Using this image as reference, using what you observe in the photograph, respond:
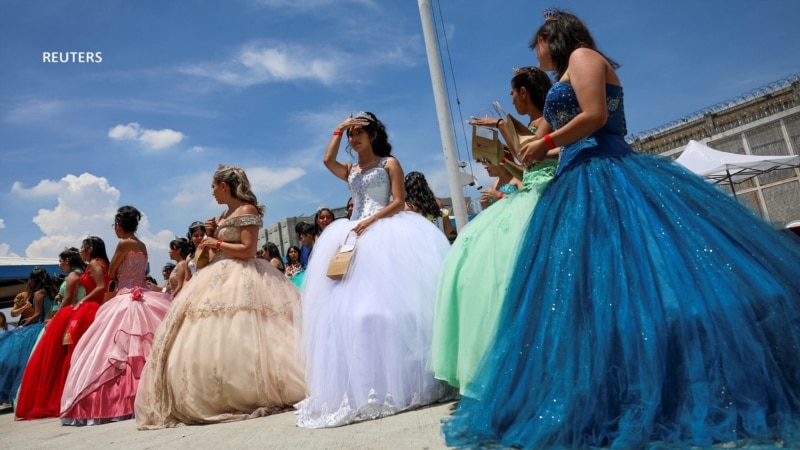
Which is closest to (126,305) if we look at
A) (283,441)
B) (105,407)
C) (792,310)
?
(105,407)

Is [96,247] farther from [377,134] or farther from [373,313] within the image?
[373,313]

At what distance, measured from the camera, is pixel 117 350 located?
5.30 metres

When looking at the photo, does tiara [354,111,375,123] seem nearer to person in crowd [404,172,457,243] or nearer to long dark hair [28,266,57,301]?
person in crowd [404,172,457,243]

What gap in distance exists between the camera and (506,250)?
3.11 metres

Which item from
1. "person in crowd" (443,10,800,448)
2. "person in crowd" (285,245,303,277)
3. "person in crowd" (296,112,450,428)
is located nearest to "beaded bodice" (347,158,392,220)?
"person in crowd" (296,112,450,428)

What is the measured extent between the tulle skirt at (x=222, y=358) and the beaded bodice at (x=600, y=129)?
2.55m

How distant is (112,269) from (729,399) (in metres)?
5.84

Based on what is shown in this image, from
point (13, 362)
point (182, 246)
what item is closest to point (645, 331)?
point (182, 246)

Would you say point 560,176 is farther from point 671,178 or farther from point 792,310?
point 792,310

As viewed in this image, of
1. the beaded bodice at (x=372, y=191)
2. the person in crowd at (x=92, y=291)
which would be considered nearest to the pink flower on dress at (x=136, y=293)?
the person in crowd at (x=92, y=291)

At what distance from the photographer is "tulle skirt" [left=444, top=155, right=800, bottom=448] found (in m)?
1.84

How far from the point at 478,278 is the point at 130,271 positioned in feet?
14.3

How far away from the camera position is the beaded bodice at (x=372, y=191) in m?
4.32

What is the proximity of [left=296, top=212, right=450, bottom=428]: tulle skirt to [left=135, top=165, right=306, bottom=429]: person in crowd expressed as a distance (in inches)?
23.4
